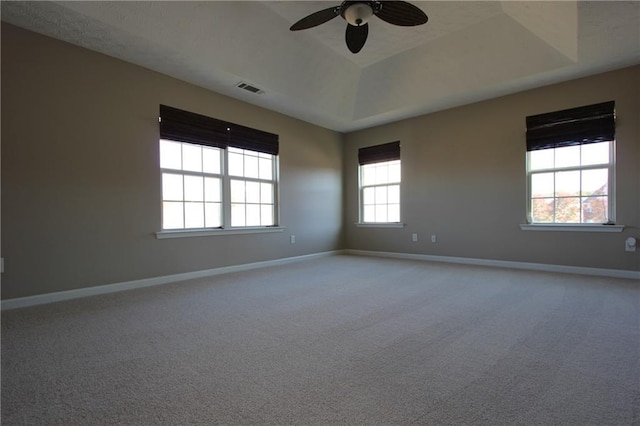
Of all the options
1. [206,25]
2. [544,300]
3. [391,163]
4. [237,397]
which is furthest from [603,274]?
[206,25]

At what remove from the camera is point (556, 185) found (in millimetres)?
4184

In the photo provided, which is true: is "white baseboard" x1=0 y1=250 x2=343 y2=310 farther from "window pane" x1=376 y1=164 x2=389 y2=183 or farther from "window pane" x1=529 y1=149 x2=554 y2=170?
"window pane" x1=529 y1=149 x2=554 y2=170

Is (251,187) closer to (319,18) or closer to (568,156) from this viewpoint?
(319,18)

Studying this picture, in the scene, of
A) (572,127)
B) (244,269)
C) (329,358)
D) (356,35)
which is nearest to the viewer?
Answer: (329,358)

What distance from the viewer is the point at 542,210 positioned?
14.1ft

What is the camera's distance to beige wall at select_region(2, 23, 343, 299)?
280cm

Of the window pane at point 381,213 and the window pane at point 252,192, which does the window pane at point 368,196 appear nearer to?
the window pane at point 381,213

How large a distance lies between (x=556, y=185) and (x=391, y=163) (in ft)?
8.57

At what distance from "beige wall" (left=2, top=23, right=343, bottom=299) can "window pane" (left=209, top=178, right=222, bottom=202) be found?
0.59 m

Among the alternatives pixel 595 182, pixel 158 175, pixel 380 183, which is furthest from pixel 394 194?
pixel 158 175

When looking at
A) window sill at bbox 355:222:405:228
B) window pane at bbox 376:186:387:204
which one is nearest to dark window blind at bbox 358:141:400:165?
window pane at bbox 376:186:387:204

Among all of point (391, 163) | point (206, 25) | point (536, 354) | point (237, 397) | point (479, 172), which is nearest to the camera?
point (237, 397)

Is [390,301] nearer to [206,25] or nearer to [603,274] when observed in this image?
[603,274]

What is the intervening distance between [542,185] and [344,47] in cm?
343
